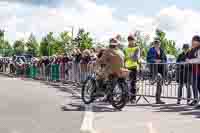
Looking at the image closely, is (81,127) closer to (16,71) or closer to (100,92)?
(100,92)

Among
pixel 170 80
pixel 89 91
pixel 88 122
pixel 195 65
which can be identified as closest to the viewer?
pixel 88 122

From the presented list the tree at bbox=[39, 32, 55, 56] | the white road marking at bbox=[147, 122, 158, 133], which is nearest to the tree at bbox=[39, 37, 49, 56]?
the tree at bbox=[39, 32, 55, 56]

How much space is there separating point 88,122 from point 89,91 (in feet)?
12.1

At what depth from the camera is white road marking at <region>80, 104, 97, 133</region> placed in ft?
26.3

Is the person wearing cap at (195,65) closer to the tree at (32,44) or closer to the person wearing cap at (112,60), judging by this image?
the person wearing cap at (112,60)

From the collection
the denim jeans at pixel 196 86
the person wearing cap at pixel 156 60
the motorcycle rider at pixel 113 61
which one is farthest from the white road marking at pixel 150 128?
the person wearing cap at pixel 156 60

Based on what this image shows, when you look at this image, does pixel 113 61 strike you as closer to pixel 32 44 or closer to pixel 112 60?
pixel 112 60

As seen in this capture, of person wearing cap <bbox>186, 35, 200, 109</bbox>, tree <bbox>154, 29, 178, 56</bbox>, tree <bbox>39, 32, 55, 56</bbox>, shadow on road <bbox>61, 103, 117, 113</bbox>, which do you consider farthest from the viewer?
tree <bbox>39, 32, 55, 56</bbox>

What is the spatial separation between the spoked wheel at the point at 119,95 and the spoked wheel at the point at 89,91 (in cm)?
82

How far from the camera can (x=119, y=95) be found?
11.5m

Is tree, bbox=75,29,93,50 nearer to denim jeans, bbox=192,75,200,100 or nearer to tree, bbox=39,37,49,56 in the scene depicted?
tree, bbox=39,37,49,56

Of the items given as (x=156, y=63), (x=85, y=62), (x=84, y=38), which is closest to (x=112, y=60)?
(x=156, y=63)

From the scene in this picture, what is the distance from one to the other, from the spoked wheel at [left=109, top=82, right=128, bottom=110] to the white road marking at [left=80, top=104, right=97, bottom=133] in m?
0.62

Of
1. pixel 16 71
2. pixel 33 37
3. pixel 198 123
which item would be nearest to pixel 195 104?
pixel 198 123
